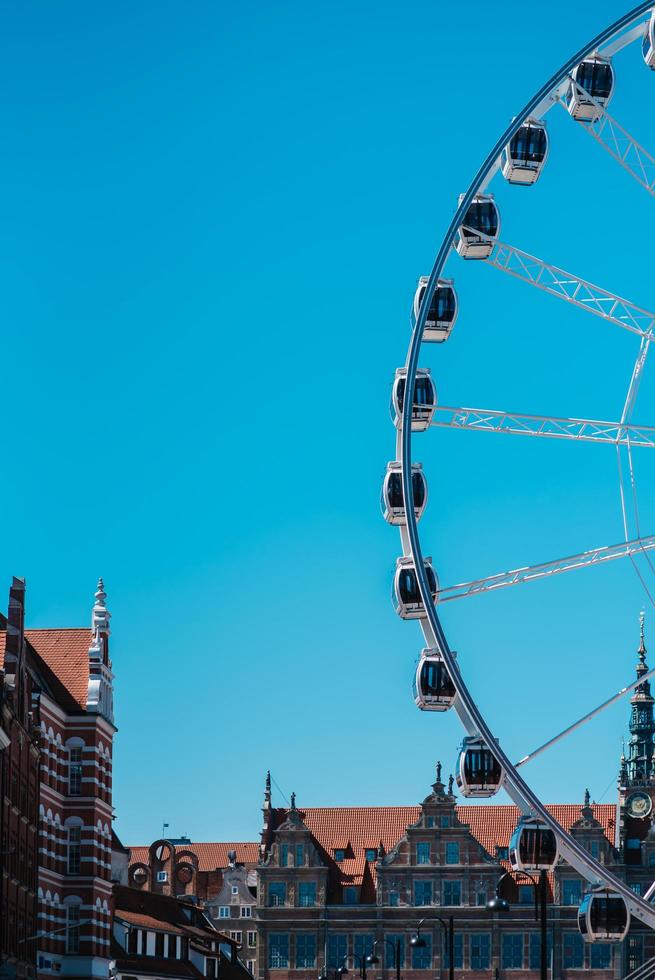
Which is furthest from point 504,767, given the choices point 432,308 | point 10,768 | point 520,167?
point 10,768

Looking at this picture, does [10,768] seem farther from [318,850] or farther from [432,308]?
[318,850]

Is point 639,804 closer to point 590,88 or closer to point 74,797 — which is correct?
point 74,797

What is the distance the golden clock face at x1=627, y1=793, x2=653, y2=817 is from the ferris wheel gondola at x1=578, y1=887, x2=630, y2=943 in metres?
84.4

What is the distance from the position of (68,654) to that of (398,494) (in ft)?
120

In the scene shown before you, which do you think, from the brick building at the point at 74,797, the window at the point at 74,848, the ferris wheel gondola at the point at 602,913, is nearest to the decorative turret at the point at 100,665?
the brick building at the point at 74,797

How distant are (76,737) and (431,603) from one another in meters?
35.2

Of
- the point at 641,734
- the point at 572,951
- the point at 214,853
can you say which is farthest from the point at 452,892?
the point at 641,734

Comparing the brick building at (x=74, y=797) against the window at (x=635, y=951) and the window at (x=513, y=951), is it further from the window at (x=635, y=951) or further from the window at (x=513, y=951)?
the window at (x=635, y=951)

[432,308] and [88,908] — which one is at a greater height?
[432,308]

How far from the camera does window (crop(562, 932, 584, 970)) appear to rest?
113625mm

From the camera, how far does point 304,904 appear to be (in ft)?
379

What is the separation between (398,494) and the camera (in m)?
39.6

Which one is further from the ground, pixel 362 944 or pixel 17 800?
pixel 17 800

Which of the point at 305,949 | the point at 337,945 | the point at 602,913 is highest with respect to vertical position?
the point at 337,945
